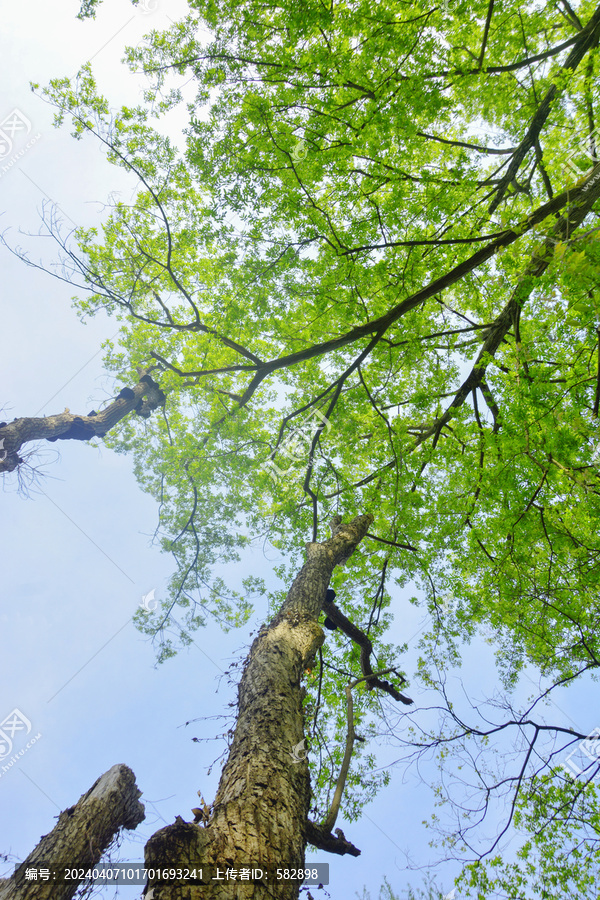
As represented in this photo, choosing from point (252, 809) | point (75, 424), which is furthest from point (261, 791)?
point (75, 424)

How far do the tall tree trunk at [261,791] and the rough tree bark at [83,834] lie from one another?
7.19ft

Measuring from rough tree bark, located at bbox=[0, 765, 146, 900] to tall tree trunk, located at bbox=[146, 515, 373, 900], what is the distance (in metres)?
2.19

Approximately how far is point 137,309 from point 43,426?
293cm

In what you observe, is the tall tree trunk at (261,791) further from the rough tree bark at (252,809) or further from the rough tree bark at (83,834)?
the rough tree bark at (83,834)

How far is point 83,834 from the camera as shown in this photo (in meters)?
3.83

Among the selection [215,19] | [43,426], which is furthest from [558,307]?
[43,426]

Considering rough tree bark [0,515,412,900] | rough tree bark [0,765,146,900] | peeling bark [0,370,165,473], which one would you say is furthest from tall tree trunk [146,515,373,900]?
peeling bark [0,370,165,473]

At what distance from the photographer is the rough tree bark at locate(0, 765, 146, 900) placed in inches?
133

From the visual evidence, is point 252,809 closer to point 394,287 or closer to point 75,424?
point 394,287

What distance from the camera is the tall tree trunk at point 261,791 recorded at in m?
1.65

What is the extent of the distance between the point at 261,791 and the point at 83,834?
310cm

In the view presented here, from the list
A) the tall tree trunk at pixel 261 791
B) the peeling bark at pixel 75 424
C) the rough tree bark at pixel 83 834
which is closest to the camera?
the tall tree trunk at pixel 261 791

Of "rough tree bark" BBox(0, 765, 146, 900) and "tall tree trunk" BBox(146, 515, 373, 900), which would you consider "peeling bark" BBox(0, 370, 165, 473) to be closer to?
"rough tree bark" BBox(0, 765, 146, 900)

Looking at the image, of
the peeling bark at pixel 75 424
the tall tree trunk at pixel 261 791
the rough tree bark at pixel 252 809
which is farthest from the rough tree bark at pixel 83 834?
the peeling bark at pixel 75 424
